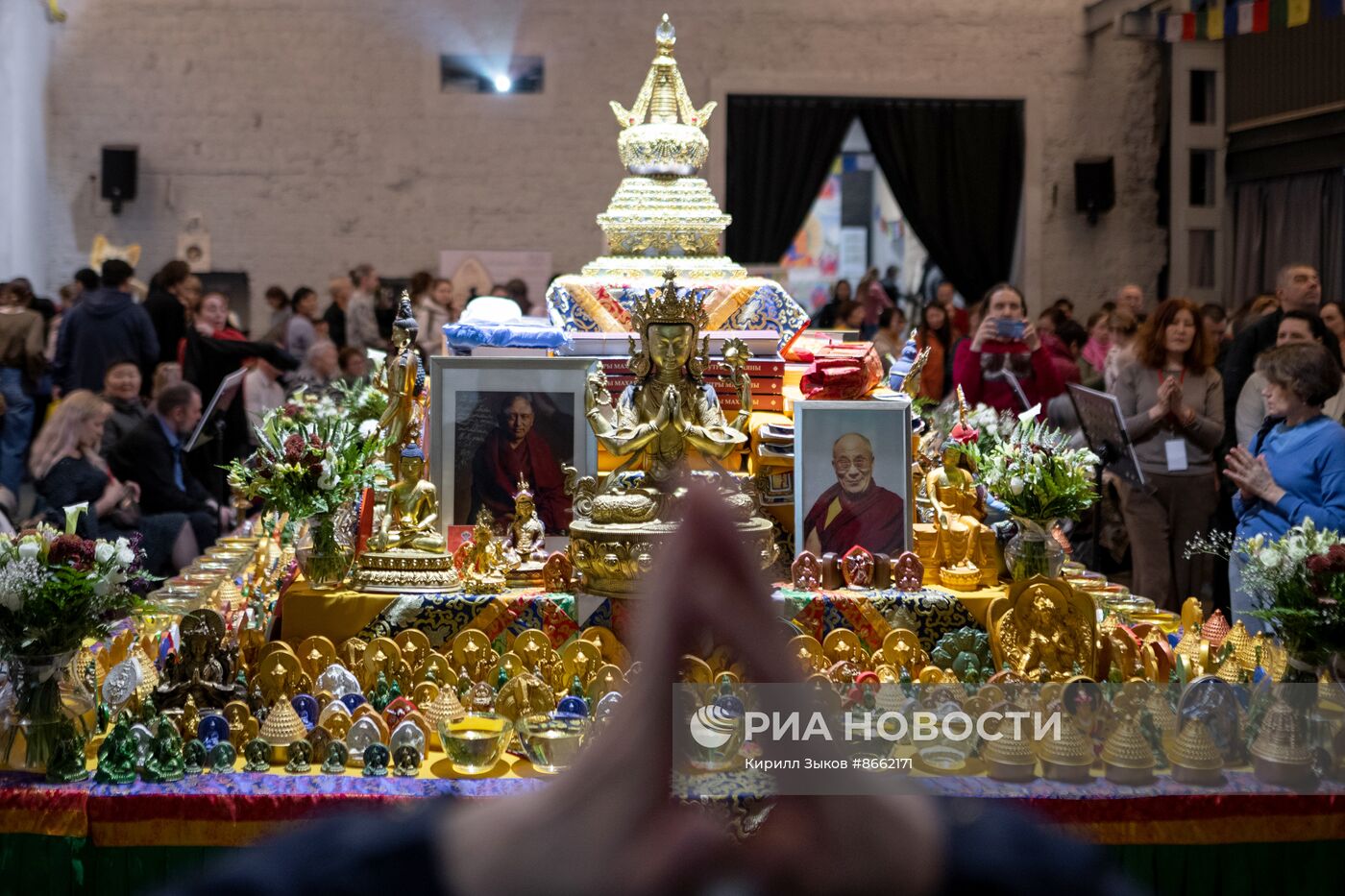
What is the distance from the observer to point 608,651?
392cm

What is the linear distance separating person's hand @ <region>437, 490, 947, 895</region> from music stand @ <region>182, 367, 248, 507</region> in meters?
5.17

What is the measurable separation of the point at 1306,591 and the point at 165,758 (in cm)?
252

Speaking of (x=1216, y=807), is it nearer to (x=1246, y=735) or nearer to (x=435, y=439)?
(x=1246, y=735)

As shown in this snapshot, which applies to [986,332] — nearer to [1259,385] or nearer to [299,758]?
[1259,385]

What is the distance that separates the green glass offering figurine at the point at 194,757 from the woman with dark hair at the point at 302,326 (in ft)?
23.7

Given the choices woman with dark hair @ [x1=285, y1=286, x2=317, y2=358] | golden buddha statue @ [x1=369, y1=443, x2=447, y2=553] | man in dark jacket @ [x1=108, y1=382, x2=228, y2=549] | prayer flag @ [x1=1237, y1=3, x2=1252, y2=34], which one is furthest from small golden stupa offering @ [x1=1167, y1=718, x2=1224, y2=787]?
woman with dark hair @ [x1=285, y1=286, x2=317, y2=358]

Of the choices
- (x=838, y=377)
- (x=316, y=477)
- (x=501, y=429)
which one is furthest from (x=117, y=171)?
(x=838, y=377)

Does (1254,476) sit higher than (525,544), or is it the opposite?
(1254,476)

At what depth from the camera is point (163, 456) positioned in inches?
249

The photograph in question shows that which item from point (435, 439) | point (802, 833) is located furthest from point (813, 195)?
point (802, 833)

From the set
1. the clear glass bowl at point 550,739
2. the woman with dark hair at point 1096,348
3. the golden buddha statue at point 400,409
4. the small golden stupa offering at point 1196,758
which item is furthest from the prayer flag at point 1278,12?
the clear glass bowl at point 550,739

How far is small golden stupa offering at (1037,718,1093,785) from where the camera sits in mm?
3293

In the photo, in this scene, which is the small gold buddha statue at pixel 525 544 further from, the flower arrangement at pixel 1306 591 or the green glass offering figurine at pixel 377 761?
the flower arrangement at pixel 1306 591

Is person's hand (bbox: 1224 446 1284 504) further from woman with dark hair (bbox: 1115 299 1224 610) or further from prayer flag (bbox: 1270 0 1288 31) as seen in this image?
prayer flag (bbox: 1270 0 1288 31)
